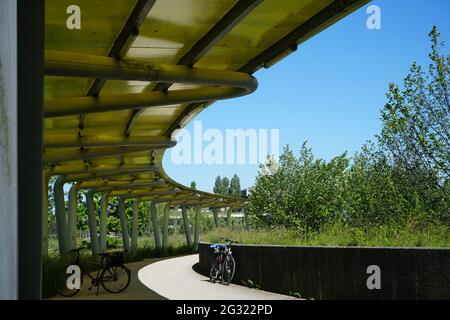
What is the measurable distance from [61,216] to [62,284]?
10971 mm

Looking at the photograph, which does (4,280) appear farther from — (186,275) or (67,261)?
(186,275)

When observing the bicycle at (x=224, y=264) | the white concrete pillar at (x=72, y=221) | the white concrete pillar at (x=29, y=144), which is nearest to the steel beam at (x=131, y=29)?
the white concrete pillar at (x=29, y=144)

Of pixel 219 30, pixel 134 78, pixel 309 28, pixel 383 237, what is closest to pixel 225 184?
pixel 383 237

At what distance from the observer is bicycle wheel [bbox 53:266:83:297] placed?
16.4m

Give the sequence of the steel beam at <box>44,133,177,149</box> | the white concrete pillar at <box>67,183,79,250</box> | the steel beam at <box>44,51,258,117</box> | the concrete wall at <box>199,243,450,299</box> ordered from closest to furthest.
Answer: the concrete wall at <box>199,243,450,299</box>, the steel beam at <box>44,51,258,117</box>, the steel beam at <box>44,133,177,149</box>, the white concrete pillar at <box>67,183,79,250</box>

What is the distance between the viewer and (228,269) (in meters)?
17.3

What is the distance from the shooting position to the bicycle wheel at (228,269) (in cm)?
1725

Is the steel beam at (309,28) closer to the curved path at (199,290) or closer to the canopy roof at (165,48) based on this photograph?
the canopy roof at (165,48)

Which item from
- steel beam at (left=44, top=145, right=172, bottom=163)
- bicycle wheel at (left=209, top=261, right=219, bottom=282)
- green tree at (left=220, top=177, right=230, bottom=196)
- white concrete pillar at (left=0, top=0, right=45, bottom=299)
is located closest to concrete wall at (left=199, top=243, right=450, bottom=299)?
bicycle wheel at (left=209, top=261, right=219, bottom=282)

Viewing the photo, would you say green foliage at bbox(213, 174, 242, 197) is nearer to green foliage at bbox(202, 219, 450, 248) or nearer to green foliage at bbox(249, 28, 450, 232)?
green foliage at bbox(249, 28, 450, 232)

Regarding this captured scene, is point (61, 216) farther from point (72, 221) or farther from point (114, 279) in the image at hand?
point (114, 279)

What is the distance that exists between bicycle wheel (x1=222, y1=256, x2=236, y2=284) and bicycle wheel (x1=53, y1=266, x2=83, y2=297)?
365 cm

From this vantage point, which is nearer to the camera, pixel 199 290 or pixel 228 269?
pixel 199 290
